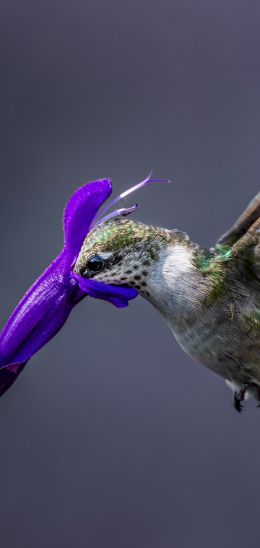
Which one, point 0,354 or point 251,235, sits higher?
point 251,235

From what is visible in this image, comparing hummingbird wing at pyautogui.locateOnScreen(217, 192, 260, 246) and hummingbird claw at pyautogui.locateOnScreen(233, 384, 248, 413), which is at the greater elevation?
hummingbird wing at pyautogui.locateOnScreen(217, 192, 260, 246)

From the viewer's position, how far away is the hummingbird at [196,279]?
1.76ft

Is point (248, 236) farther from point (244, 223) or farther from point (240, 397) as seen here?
point (240, 397)

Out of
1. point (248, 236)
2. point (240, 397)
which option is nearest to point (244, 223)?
point (248, 236)

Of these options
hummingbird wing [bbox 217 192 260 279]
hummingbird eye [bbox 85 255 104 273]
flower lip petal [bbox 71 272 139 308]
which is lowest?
flower lip petal [bbox 71 272 139 308]

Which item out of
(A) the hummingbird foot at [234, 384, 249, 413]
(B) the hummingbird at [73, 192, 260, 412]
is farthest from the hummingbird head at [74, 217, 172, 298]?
(A) the hummingbird foot at [234, 384, 249, 413]

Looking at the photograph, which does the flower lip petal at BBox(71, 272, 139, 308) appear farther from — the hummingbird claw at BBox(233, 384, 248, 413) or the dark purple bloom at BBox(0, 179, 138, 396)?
the hummingbird claw at BBox(233, 384, 248, 413)

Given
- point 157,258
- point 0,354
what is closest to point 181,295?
point 157,258

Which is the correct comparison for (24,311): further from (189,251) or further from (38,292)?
(189,251)

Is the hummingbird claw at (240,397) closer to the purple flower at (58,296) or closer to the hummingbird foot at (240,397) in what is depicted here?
the hummingbird foot at (240,397)

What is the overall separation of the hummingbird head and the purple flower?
0.05ft

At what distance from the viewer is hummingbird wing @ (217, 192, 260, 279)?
52cm

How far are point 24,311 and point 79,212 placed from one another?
80mm

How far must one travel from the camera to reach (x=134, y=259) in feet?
1.78
